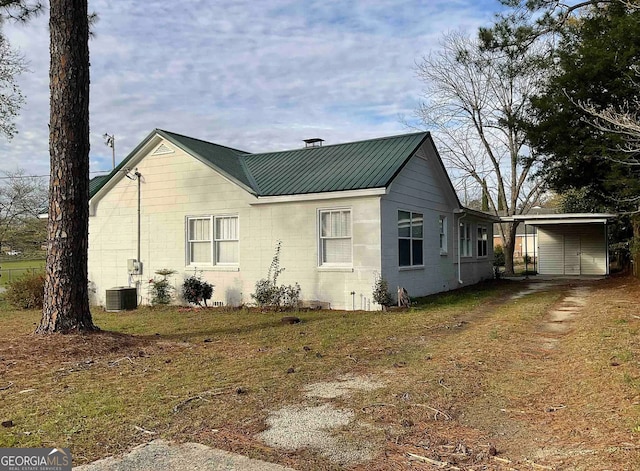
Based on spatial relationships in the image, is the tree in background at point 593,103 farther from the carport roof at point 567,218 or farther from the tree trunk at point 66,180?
the tree trunk at point 66,180

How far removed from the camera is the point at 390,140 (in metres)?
15.8

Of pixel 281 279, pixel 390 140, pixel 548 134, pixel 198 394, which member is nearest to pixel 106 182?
pixel 281 279

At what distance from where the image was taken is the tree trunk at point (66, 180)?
894cm

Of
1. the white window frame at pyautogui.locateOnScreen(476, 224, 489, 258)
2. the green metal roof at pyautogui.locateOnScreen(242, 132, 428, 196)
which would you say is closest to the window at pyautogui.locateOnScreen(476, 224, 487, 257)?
the white window frame at pyautogui.locateOnScreen(476, 224, 489, 258)

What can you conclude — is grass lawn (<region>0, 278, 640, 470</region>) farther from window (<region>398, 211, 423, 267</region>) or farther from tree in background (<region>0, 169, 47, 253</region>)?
tree in background (<region>0, 169, 47, 253</region>)

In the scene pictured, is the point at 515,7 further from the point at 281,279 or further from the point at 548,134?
the point at 281,279

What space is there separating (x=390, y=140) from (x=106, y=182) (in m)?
8.98

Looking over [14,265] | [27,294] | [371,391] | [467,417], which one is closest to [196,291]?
[27,294]

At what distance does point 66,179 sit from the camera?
29.8ft

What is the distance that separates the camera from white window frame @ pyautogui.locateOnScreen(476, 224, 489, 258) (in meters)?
22.2

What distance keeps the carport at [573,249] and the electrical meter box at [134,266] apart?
17.6 m

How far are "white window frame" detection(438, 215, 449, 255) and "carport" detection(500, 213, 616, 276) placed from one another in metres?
9.02

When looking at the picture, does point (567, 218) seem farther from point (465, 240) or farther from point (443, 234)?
point (443, 234)

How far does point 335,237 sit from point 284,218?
1.61m
